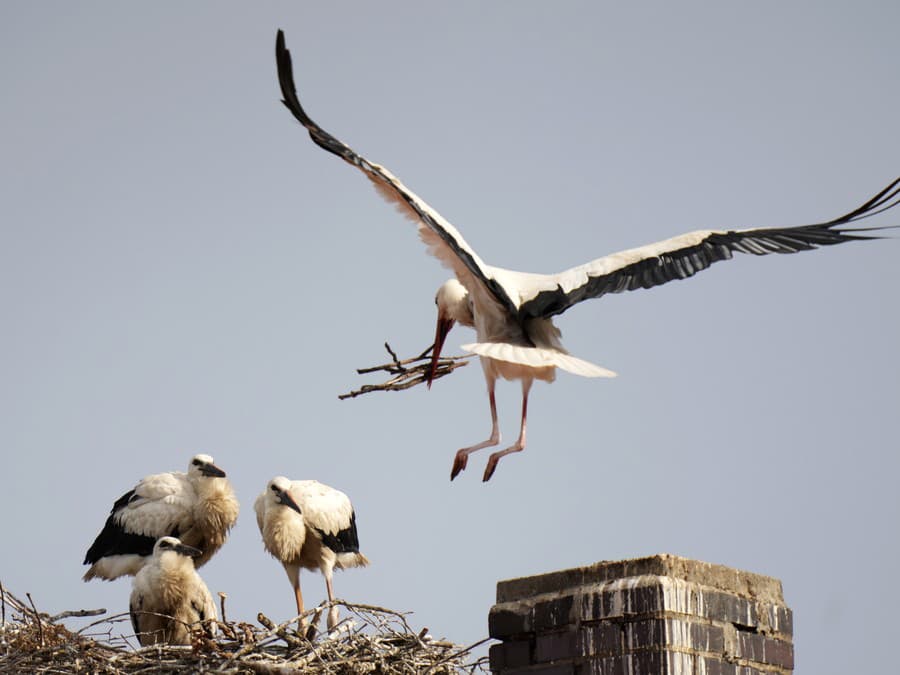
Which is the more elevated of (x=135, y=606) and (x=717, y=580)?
(x=135, y=606)

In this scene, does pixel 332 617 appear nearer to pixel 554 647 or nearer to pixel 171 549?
pixel 171 549

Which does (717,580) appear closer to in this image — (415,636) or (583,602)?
(583,602)

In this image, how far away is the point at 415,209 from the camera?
6.18 m

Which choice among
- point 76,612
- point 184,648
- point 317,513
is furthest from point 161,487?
point 184,648

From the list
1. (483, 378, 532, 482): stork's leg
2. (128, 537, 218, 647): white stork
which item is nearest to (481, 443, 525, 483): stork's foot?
(483, 378, 532, 482): stork's leg

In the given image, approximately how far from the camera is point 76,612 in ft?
21.2

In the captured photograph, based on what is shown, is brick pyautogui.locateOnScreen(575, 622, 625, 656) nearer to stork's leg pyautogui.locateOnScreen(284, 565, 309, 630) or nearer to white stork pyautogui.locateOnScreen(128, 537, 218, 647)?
white stork pyautogui.locateOnScreen(128, 537, 218, 647)

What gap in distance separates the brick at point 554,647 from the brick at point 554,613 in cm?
3

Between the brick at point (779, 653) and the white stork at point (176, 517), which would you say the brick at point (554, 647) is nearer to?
the brick at point (779, 653)

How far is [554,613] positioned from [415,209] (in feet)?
8.20

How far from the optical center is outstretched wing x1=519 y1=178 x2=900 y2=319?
6.39 metres

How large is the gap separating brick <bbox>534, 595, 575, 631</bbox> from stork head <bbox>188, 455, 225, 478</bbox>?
178 inches

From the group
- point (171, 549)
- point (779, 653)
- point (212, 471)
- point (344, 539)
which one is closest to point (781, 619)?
point (779, 653)

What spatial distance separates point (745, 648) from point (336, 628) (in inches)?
92.6
